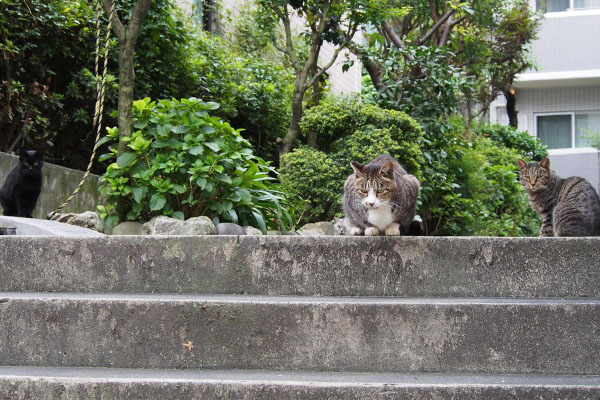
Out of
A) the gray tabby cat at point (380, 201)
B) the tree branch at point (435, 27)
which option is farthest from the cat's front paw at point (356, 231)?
the tree branch at point (435, 27)

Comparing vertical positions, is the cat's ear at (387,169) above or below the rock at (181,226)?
above

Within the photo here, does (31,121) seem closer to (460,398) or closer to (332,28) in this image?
(332,28)

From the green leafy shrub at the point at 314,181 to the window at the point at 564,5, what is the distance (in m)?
10.5

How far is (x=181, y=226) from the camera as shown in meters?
4.70

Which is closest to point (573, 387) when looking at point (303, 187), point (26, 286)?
point (26, 286)

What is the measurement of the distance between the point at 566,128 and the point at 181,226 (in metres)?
12.9

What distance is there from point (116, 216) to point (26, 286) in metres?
Result: 1.86

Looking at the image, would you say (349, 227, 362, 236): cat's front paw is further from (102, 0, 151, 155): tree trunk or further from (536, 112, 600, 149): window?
(536, 112, 600, 149): window

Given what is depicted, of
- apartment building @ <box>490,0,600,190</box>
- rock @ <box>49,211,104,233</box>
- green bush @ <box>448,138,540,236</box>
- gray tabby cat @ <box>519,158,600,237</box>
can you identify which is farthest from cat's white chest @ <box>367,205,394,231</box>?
apartment building @ <box>490,0,600,190</box>

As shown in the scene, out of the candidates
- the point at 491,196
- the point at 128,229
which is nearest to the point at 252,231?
the point at 128,229

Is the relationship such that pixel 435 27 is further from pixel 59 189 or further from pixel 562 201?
pixel 59 189

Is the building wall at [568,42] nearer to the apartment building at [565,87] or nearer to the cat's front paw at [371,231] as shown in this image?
the apartment building at [565,87]

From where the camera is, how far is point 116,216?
519 cm

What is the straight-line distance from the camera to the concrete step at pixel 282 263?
3.33 meters
